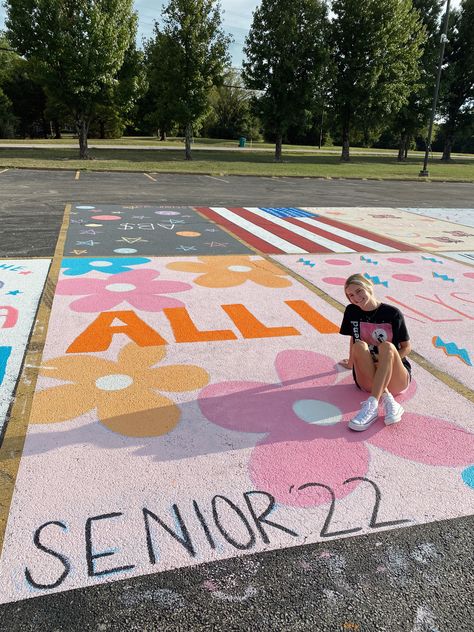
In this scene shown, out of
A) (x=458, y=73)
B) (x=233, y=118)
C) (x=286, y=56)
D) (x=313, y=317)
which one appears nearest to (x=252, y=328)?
(x=313, y=317)

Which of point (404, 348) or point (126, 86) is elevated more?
point (126, 86)

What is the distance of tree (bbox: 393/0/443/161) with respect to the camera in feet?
132

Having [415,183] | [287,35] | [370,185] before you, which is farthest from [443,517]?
[287,35]

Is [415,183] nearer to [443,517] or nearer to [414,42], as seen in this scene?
[414,42]

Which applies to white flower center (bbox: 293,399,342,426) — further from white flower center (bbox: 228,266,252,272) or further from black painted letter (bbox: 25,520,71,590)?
white flower center (bbox: 228,266,252,272)

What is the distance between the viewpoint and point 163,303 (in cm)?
613

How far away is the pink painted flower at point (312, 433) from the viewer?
308cm

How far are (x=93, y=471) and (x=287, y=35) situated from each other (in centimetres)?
3611

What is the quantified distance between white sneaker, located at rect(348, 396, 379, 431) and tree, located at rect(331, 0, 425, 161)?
36.9 meters

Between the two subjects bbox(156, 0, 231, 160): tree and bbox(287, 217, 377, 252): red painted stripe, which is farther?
bbox(156, 0, 231, 160): tree

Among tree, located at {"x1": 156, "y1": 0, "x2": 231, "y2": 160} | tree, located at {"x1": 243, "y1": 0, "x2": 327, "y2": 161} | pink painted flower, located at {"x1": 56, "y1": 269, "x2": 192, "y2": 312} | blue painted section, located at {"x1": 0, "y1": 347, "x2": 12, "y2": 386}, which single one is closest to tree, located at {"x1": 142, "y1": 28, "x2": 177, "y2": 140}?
tree, located at {"x1": 156, "y1": 0, "x2": 231, "y2": 160}

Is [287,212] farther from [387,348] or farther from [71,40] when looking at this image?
[71,40]

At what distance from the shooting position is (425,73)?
40250mm

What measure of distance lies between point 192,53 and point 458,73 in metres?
27.5
